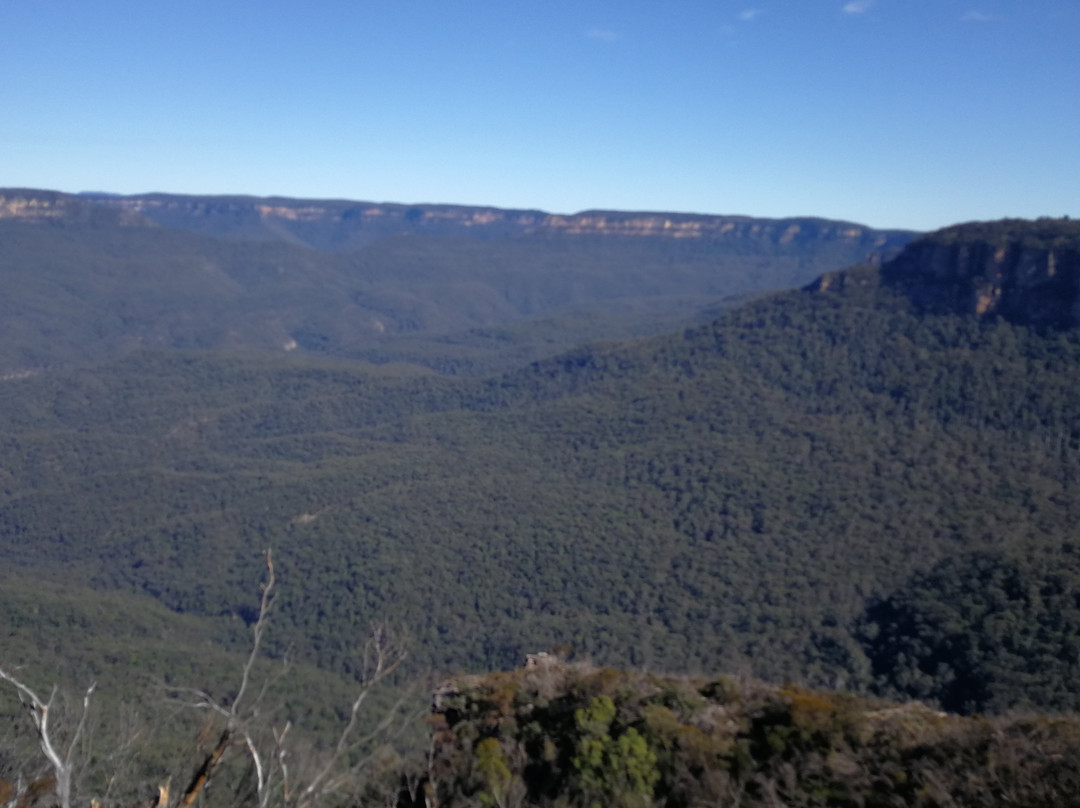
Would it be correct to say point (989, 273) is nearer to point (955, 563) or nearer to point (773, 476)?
point (773, 476)

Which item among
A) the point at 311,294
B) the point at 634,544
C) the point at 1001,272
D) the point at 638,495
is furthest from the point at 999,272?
the point at 311,294

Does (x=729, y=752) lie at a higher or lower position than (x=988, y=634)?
higher

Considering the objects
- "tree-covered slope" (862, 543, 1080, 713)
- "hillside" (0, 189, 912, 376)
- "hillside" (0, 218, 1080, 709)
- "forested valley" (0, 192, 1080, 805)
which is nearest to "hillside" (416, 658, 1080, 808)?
"forested valley" (0, 192, 1080, 805)

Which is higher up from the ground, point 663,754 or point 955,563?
point 663,754

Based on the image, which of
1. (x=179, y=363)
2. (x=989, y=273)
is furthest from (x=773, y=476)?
(x=179, y=363)

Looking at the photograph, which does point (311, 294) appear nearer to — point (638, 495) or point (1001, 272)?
point (638, 495)

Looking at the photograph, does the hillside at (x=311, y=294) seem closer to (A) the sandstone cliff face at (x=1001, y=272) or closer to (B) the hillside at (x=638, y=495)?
(B) the hillside at (x=638, y=495)
